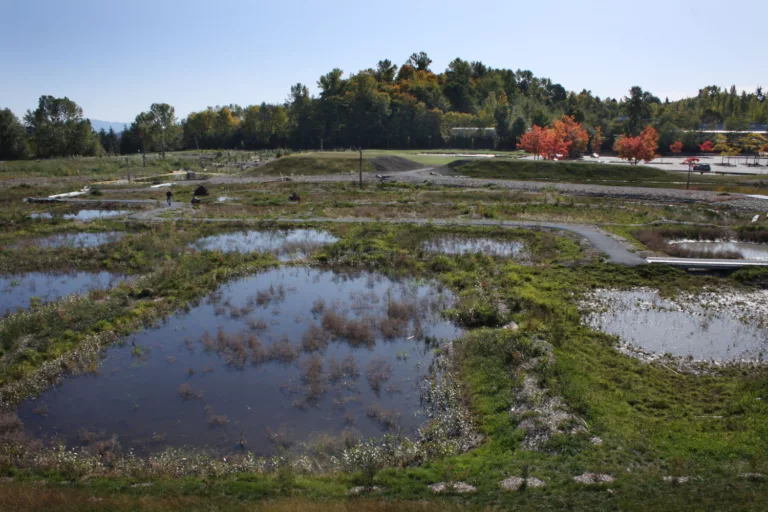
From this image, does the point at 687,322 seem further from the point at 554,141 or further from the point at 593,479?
the point at 554,141

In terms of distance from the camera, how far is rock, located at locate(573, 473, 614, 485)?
9781 millimetres

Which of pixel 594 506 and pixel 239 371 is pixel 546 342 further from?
pixel 239 371

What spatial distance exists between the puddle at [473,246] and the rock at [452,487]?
730 inches

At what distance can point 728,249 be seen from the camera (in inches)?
1118

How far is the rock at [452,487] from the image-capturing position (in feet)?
32.0

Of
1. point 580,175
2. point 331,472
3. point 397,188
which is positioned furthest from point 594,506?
point 580,175

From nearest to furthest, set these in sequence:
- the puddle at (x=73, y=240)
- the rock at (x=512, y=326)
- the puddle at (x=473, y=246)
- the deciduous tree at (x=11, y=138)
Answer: the rock at (x=512, y=326) < the puddle at (x=473, y=246) < the puddle at (x=73, y=240) < the deciduous tree at (x=11, y=138)

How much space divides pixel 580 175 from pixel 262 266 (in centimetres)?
4358

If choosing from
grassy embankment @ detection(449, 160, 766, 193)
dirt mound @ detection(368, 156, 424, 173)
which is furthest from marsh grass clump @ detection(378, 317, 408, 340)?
dirt mound @ detection(368, 156, 424, 173)

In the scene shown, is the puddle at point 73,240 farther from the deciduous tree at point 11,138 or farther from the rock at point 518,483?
the deciduous tree at point 11,138

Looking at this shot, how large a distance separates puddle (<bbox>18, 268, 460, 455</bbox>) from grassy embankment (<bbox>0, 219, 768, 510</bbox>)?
4.95ft

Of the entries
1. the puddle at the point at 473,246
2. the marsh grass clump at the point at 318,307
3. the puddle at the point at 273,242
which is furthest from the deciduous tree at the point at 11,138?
the marsh grass clump at the point at 318,307

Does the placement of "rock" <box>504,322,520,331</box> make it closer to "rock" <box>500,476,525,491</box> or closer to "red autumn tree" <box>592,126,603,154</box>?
"rock" <box>500,476,525,491</box>

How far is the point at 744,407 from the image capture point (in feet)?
41.1
